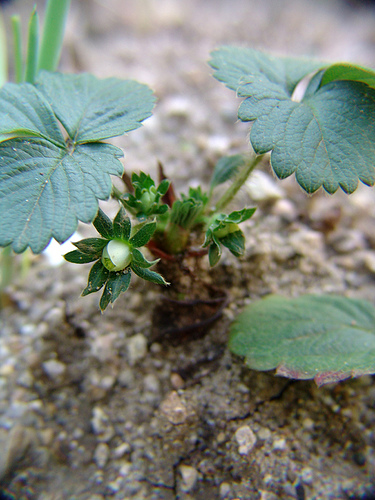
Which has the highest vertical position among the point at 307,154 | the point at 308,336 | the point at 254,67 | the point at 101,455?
the point at 254,67

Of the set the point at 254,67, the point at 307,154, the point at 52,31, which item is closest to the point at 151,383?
the point at 307,154

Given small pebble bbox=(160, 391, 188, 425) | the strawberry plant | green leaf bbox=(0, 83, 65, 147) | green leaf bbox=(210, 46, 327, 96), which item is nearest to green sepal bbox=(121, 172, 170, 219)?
the strawberry plant

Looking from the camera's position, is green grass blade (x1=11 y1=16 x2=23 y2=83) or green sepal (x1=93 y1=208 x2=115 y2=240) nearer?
green sepal (x1=93 y1=208 x2=115 y2=240)

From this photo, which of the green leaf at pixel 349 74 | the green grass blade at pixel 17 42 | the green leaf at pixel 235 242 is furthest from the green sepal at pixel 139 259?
the green grass blade at pixel 17 42

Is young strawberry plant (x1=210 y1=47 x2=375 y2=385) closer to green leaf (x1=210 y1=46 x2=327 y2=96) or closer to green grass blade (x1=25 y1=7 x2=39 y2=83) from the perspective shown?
green leaf (x1=210 y1=46 x2=327 y2=96)

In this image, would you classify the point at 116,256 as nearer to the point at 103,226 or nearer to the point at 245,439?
the point at 103,226

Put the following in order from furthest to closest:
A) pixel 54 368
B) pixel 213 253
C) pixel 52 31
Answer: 1. pixel 52 31
2. pixel 54 368
3. pixel 213 253
